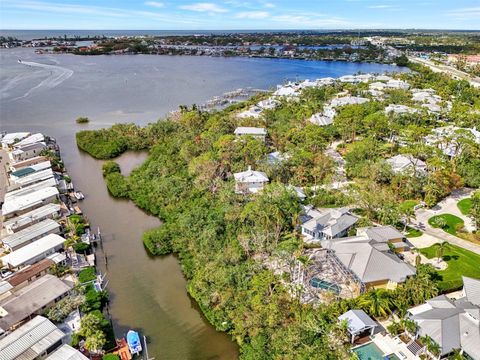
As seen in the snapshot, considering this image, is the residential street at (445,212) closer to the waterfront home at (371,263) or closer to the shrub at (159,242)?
the waterfront home at (371,263)

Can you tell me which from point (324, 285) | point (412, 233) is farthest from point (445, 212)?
point (324, 285)

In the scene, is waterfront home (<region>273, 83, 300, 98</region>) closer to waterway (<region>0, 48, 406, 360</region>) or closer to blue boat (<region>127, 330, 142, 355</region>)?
waterway (<region>0, 48, 406, 360</region>)

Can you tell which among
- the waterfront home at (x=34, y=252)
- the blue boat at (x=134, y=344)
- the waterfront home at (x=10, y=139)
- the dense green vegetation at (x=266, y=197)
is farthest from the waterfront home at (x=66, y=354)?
the waterfront home at (x=10, y=139)

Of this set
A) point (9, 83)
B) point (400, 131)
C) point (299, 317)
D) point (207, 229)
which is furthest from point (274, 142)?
point (9, 83)

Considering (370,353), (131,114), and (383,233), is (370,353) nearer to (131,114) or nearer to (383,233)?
(383,233)

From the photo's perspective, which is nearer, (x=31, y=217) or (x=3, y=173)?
(x=31, y=217)

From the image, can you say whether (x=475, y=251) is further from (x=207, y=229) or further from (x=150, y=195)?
(x=150, y=195)
